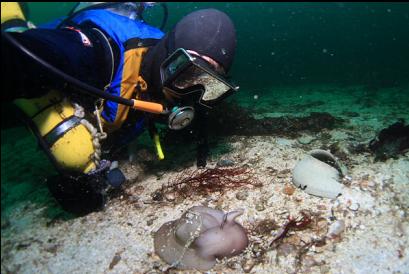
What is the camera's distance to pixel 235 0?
51844 mm

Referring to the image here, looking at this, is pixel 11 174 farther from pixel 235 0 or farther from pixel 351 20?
pixel 235 0

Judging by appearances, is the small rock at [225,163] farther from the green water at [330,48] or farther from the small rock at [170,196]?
the green water at [330,48]

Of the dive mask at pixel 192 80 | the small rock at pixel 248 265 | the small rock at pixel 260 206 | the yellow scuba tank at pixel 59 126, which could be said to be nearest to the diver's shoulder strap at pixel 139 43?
the dive mask at pixel 192 80

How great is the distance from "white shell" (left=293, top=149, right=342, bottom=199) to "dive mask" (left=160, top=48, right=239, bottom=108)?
4.02 ft

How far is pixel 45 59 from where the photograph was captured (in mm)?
2389

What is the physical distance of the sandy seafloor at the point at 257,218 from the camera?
2.83 meters

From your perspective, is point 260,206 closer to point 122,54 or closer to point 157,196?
point 157,196

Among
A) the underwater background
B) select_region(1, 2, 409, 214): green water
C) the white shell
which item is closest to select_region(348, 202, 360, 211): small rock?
the white shell

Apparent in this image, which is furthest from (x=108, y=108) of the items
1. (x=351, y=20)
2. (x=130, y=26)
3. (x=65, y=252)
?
(x=351, y=20)

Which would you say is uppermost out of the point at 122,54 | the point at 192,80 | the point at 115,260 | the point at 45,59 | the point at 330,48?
the point at 45,59

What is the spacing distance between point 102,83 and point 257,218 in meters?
2.24

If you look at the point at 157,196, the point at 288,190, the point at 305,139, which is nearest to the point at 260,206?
the point at 288,190

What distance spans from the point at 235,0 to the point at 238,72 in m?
40.7

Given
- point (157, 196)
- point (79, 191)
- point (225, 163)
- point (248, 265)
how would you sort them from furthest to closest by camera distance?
point (225, 163)
point (157, 196)
point (79, 191)
point (248, 265)
